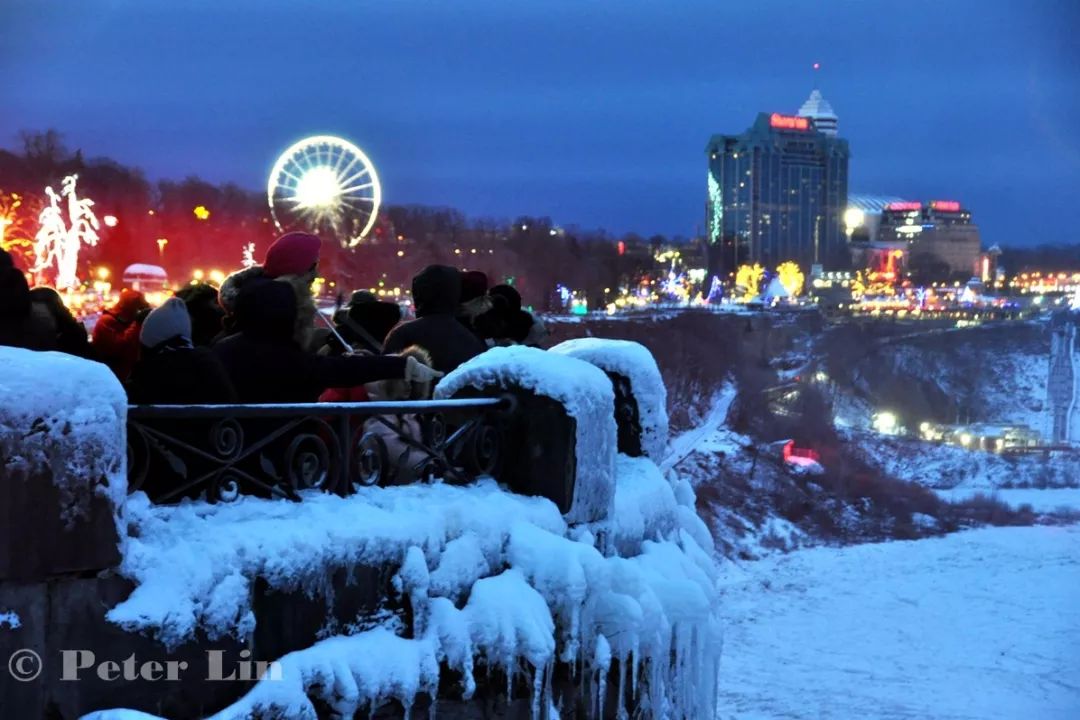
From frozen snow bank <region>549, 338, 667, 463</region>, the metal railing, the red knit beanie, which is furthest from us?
frozen snow bank <region>549, 338, 667, 463</region>

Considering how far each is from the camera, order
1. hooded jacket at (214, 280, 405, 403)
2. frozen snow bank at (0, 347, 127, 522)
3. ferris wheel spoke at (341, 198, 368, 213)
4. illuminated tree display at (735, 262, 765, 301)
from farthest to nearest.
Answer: illuminated tree display at (735, 262, 765, 301) < ferris wheel spoke at (341, 198, 368, 213) < hooded jacket at (214, 280, 405, 403) < frozen snow bank at (0, 347, 127, 522)

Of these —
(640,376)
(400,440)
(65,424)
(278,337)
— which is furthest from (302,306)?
(640,376)

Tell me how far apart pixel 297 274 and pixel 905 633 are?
31.1m

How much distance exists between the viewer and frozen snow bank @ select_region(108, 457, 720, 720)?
5.04 meters

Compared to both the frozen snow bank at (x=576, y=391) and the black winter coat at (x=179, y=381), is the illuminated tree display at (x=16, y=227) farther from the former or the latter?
the black winter coat at (x=179, y=381)

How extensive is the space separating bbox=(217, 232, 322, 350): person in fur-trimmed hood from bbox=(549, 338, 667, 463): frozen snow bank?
9.43ft

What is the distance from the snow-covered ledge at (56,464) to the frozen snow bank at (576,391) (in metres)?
2.61

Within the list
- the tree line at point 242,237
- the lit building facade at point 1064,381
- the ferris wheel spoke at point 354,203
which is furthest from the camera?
the lit building facade at point 1064,381

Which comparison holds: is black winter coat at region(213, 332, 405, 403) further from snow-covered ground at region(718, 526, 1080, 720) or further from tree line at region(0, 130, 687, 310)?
tree line at region(0, 130, 687, 310)

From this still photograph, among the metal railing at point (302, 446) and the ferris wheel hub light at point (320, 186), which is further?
the ferris wheel hub light at point (320, 186)

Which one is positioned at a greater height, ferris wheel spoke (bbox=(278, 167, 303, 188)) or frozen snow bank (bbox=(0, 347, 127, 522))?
ferris wheel spoke (bbox=(278, 167, 303, 188))

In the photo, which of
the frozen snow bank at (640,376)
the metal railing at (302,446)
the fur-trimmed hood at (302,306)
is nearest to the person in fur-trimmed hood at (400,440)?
the metal railing at (302,446)

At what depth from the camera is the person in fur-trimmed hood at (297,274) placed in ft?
21.1

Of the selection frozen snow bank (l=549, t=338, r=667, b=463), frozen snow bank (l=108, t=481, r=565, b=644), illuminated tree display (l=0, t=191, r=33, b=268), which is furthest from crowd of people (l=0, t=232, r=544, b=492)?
illuminated tree display (l=0, t=191, r=33, b=268)
